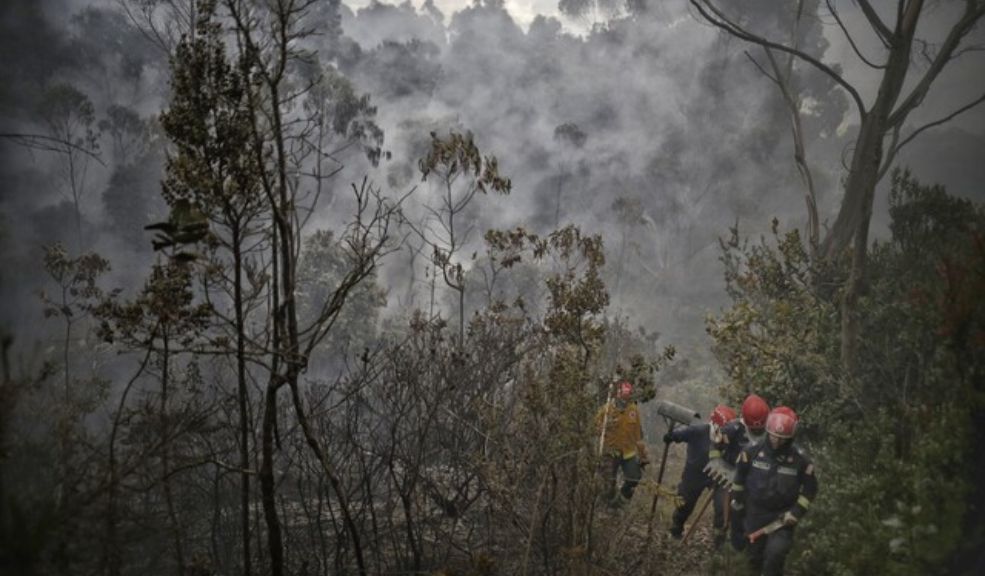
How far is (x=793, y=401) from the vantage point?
7.16 metres

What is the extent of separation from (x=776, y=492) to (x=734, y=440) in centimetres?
107

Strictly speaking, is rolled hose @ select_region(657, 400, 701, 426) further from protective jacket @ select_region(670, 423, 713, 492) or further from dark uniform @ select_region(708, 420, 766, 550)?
dark uniform @ select_region(708, 420, 766, 550)

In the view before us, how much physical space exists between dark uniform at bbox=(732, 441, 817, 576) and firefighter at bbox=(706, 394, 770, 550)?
0.92ft

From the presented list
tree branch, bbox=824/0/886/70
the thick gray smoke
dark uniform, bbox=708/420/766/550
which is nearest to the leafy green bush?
dark uniform, bbox=708/420/766/550

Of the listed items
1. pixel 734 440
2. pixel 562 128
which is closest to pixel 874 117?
pixel 734 440

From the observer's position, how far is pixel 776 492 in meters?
5.36

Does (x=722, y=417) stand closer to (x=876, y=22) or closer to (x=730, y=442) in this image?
(x=730, y=442)

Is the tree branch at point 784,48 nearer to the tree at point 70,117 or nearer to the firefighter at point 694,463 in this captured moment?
the firefighter at point 694,463

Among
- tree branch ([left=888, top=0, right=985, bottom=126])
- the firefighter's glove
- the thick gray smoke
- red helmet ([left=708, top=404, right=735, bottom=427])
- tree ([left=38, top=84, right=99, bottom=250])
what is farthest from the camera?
the thick gray smoke

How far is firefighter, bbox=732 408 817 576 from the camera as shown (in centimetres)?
523

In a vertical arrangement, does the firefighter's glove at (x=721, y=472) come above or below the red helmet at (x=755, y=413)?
A: below

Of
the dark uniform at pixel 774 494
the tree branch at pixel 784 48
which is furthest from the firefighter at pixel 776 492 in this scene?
the tree branch at pixel 784 48

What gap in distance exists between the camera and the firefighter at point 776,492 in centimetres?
523

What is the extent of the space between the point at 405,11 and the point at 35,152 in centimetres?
2482
